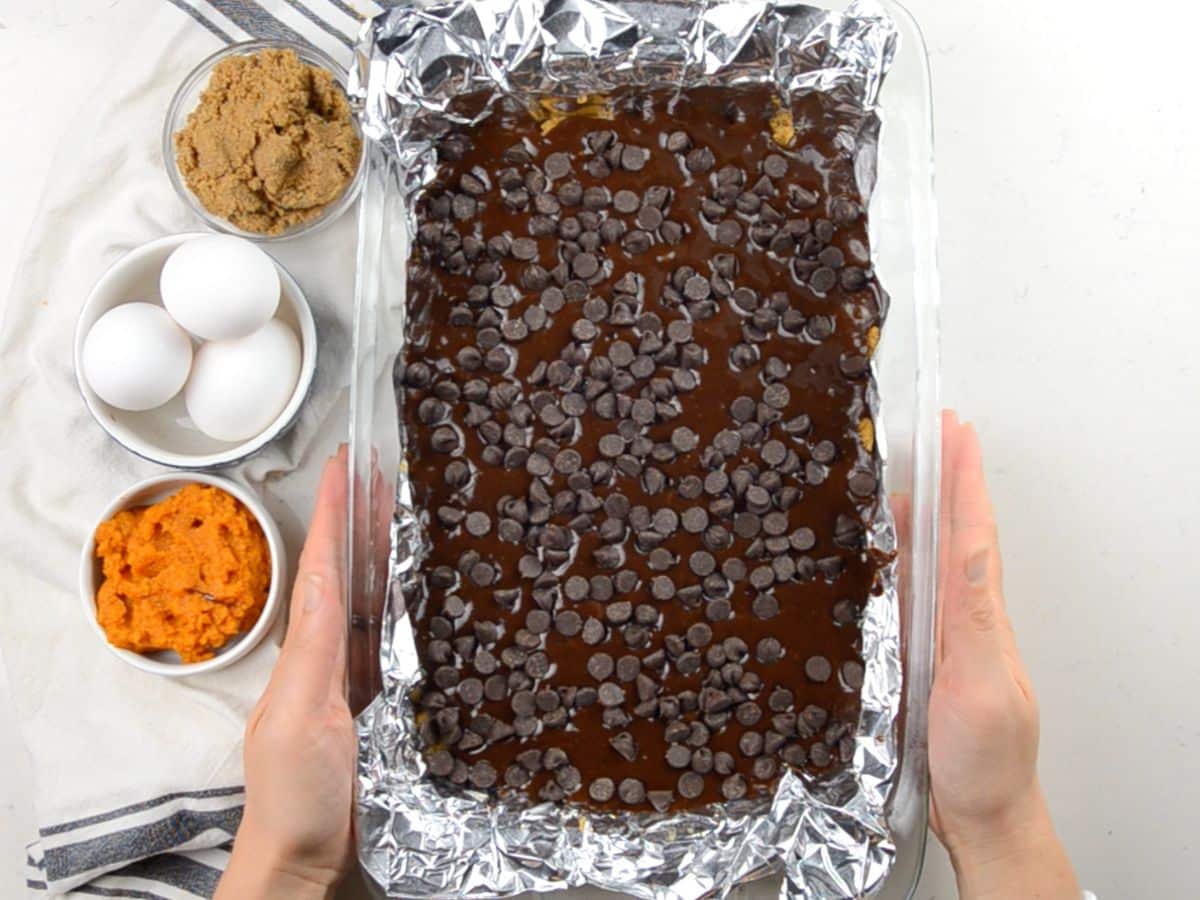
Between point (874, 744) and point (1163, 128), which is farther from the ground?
point (1163, 128)

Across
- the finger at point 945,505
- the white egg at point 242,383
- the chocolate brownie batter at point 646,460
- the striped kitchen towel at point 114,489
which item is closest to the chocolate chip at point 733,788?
the chocolate brownie batter at point 646,460

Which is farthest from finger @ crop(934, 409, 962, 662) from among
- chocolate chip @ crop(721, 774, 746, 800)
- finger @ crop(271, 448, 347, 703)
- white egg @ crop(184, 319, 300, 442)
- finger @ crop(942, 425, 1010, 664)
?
white egg @ crop(184, 319, 300, 442)

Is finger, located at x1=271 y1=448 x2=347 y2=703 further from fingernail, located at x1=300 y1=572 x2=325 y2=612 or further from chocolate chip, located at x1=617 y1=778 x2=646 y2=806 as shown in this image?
chocolate chip, located at x1=617 y1=778 x2=646 y2=806

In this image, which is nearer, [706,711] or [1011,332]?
[706,711]

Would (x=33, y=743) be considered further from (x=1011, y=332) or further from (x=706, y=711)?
(x=1011, y=332)

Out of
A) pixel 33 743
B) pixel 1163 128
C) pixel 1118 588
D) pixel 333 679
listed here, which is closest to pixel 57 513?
pixel 33 743

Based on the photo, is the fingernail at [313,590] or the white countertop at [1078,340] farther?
the white countertop at [1078,340]

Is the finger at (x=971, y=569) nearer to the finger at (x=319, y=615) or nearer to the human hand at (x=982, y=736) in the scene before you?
the human hand at (x=982, y=736)
